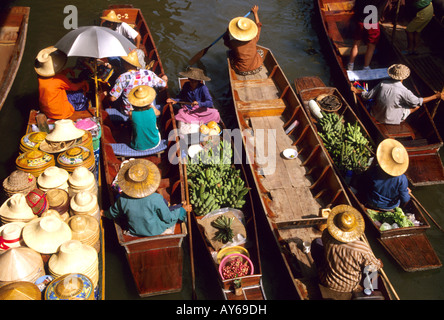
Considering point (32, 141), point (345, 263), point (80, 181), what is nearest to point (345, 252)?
point (345, 263)

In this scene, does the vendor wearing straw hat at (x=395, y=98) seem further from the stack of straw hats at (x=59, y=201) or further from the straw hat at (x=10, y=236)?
the straw hat at (x=10, y=236)

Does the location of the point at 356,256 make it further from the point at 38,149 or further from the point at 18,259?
the point at 38,149

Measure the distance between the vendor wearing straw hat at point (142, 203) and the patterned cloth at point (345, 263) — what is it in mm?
2463

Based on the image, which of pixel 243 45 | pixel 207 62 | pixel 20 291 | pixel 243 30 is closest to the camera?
pixel 20 291

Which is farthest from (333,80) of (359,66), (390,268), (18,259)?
(18,259)

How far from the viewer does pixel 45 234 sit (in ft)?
18.2

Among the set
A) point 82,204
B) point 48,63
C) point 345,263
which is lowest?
point 82,204

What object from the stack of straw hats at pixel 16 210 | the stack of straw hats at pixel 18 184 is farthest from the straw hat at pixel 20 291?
the stack of straw hats at pixel 18 184

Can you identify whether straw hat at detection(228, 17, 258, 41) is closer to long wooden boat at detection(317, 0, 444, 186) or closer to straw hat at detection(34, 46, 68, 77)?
long wooden boat at detection(317, 0, 444, 186)

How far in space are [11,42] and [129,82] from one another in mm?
5330

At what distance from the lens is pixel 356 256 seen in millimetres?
4914

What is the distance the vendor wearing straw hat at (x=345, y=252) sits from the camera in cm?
490

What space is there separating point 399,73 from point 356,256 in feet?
15.0

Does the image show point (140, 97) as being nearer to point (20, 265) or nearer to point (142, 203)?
point (142, 203)
